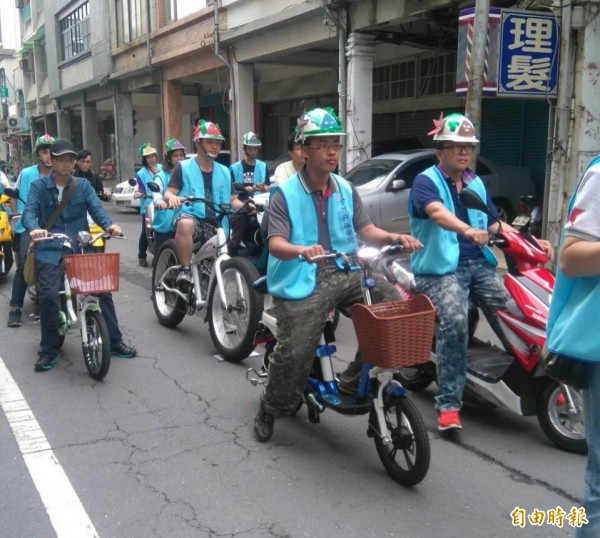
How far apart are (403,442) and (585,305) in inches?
58.3

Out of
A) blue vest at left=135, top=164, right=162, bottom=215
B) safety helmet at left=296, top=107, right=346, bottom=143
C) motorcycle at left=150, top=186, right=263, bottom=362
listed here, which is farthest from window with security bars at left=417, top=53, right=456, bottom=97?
safety helmet at left=296, top=107, right=346, bottom=143

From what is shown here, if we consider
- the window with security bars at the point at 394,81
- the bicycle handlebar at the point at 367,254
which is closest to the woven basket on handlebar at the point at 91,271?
the bicycle handlebar at the point at 367,254

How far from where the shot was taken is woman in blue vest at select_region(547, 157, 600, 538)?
2.21 metres

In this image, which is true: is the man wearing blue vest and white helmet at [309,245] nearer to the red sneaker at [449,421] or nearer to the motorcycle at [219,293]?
the red sneaker at [449,421]

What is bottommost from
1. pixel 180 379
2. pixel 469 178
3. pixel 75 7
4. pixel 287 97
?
pixel 180 379

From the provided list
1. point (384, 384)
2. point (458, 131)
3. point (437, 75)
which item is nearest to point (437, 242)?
point (458, 131)

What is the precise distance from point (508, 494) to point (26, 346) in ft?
15.2

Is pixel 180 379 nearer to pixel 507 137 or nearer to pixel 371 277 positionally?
pixel 371 277

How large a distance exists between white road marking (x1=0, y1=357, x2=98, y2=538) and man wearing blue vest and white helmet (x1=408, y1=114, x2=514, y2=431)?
214cm

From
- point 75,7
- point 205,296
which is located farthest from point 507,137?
Answer: point 75,7

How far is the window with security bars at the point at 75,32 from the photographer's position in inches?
1188

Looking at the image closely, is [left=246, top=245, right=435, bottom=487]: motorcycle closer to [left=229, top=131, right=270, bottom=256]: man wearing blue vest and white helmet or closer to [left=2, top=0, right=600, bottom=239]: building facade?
[left=229, top=131, right=270, bottom=256]: man wearing blue vest and white helmet

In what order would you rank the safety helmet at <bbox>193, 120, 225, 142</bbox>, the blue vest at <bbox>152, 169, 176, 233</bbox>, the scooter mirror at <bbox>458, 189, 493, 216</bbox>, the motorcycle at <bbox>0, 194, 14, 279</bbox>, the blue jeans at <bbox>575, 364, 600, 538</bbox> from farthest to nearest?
1. the motorcycle at <bbox>0, 194, 14, 279</bbox>
2. the blue vest at <bbox>152, 169, 176, 233</bbox>
3. the safety helmet at <bbox>193, 120, 225, 142</bbox>
4. the scooter mirror at <bbox>458, 189, 493, 216</bbox>
5. the blue jeans at <bbox>575, 364, 600, 538</bbox>

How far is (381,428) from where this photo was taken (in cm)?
356
